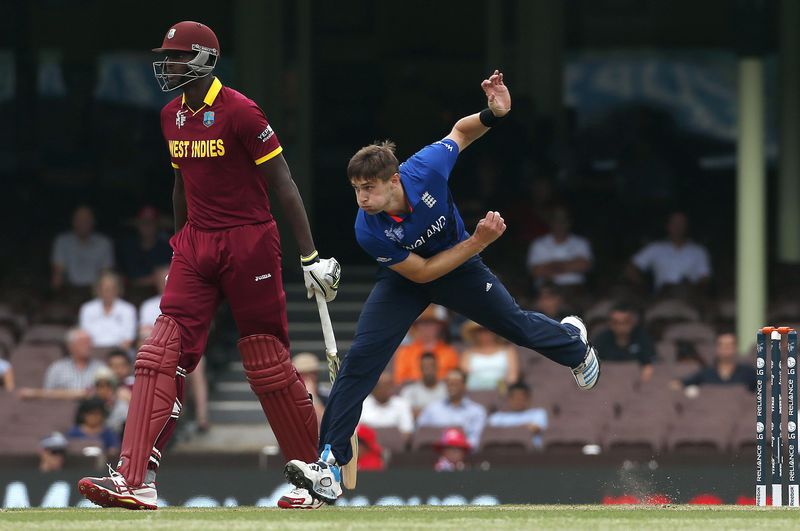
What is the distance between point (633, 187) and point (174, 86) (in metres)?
9.97

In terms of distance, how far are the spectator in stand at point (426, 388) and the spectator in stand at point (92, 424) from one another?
6.94ft

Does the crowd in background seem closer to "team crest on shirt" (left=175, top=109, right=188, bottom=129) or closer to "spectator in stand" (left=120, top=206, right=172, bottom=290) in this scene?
"spectator in stand" (left=120, top=206, right=172, bottom=290)

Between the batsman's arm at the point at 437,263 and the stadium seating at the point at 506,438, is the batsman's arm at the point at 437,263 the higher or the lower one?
the higher one

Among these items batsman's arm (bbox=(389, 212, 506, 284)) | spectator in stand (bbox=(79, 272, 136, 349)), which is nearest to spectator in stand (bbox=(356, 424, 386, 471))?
spectator in stand (bbox=(79, 272, 136, 349))

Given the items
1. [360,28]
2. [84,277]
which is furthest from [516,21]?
[84,277]

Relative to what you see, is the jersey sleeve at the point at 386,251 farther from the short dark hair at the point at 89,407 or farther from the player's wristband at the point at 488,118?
the short dark hair at the point at 89,407

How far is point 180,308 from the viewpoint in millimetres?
7199

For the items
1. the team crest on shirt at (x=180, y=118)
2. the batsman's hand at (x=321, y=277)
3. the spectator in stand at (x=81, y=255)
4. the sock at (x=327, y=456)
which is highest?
the spectator in stand at (x=81, y=255)

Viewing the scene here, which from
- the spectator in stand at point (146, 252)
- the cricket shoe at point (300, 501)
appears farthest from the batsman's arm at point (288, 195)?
the spectator in stand at point (146, 252)

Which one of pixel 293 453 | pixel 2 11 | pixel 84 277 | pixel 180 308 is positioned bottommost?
pixel 293 453

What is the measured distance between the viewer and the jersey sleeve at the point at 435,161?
7359 millimetres

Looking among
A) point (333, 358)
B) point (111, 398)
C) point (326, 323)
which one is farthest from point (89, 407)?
point (326, 323)

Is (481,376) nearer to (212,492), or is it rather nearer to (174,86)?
(212,492)

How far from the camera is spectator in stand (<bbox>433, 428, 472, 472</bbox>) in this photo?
Result: 11594 mm
